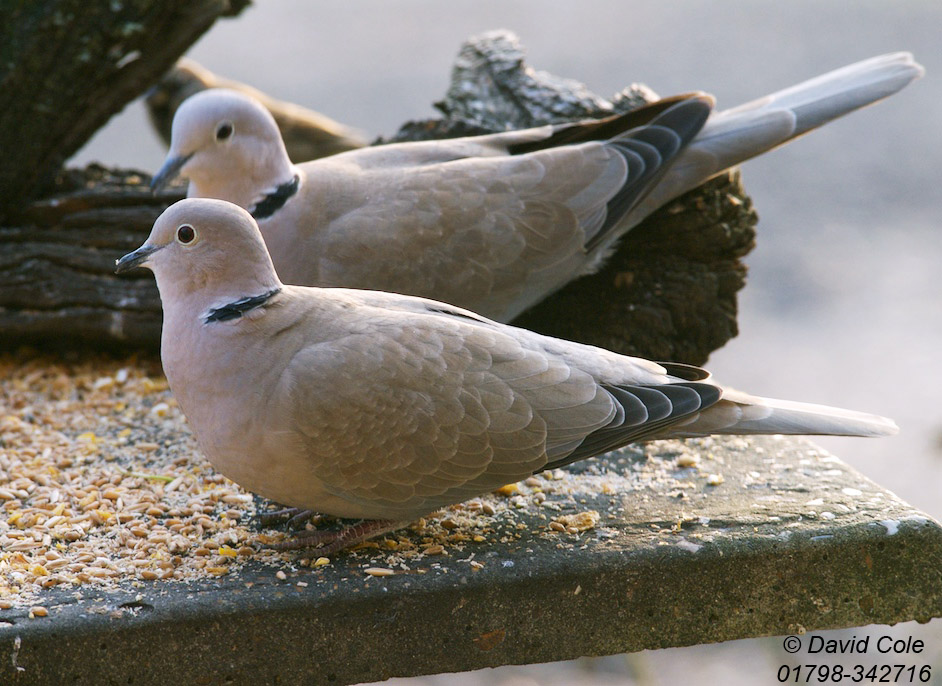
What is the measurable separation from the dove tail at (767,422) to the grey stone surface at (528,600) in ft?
0.72

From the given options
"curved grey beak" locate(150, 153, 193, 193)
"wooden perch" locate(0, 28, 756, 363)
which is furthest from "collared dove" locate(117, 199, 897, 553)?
"wooden perch" locate(0, 28, 756, 363)

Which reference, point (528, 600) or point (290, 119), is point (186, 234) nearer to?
point (528, 600)

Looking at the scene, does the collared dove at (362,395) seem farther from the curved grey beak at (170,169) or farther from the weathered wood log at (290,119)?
the weathered wood log at (290,119)

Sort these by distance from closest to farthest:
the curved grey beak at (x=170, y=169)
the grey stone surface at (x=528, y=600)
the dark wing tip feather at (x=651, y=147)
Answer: the grey stone surface at (x=528, y=600) < the curved grey beak at (x=170, y=169) < the dark wing tip feather at (x=651, y=147)

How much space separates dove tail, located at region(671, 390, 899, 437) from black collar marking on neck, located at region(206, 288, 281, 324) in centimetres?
100

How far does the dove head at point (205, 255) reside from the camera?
2271 mm

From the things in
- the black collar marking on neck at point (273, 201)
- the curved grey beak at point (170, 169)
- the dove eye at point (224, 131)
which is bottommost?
the black collar marking on neck at point (273, 201)

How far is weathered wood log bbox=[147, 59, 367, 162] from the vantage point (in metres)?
5.18

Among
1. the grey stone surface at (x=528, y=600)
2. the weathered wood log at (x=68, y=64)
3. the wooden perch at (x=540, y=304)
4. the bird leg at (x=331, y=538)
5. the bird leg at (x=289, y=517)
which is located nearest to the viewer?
the grey stone surface at (x=528, y=600)

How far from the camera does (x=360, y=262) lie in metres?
2.91

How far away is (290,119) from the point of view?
5188mm

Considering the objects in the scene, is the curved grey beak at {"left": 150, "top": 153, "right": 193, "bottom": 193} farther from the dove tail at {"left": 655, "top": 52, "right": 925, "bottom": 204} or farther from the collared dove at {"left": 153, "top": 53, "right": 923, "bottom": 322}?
the dove tail at {"left": 655, "top": 52, "right": 925, "bottom": 204}

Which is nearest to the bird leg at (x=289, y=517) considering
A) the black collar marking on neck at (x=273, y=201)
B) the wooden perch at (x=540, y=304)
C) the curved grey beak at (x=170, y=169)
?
the black collar marking on neck at (x=273, y=201)

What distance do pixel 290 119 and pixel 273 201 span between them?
7.65 ft
